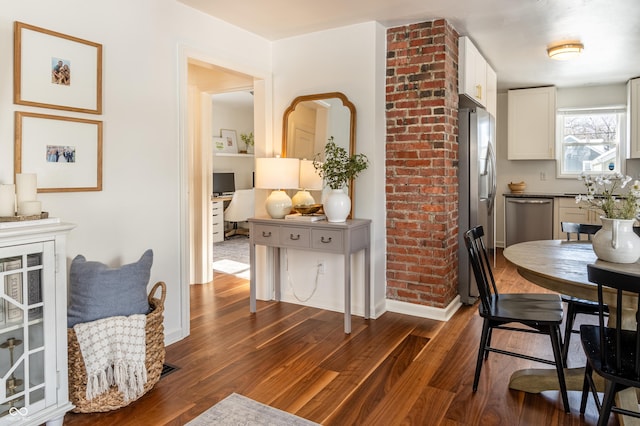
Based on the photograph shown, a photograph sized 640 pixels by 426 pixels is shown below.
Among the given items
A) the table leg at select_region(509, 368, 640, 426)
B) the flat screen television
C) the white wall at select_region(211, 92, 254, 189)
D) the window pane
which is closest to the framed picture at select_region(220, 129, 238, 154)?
the white wall at select_region(211, 92, 254, 189)

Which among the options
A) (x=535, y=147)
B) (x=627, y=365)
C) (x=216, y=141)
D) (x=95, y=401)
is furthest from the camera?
(x=216, y=141)

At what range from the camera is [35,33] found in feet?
7.26

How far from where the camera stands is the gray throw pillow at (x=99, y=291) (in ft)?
7.13

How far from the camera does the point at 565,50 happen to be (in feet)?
13.3

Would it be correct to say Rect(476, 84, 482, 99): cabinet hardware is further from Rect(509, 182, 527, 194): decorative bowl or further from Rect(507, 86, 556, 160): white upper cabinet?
Rect(509, 182, 527, 194): decorative bowl

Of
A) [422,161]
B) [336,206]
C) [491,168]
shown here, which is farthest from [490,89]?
[336,206]

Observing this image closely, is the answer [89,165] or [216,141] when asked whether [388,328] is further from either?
[216,141]

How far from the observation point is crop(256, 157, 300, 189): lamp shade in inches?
140

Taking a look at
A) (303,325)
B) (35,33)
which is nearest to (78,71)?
(35,33)

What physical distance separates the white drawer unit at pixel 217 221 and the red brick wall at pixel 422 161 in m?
4.24

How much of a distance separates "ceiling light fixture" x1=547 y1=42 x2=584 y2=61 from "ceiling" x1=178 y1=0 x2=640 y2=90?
81mm

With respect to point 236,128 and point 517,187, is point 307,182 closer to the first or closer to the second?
point 517,187

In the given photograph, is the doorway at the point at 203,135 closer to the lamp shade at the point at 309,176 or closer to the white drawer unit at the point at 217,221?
the lamp shade at the point at 309,176

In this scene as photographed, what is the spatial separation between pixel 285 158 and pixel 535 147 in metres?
4.18
